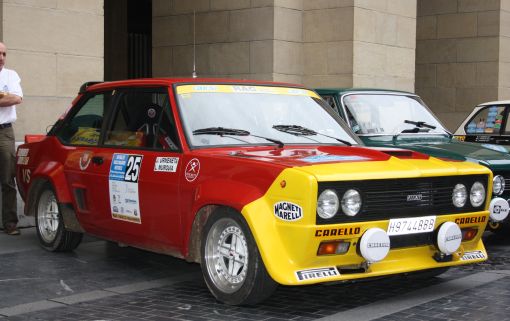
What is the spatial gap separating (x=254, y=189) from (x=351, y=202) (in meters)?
0.65

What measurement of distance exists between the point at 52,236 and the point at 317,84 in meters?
8.16

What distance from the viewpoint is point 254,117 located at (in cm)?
682

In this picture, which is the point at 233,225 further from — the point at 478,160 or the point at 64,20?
the point at 64,20

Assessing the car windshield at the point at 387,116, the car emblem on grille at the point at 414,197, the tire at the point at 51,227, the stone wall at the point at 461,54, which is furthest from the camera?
the stone wall at the point at 461,54

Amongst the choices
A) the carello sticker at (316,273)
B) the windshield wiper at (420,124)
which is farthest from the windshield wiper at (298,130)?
the windshield wiper at (420,124)

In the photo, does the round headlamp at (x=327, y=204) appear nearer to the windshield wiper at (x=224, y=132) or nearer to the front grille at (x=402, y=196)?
the front grille at (x=402, y=196)

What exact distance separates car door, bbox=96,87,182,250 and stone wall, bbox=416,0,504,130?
539 inches

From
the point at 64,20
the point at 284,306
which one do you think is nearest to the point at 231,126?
the point at 284,306

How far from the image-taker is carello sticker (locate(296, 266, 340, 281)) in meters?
5.51

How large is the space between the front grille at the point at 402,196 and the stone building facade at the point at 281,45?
5867 mm

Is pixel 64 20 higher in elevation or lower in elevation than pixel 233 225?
higher

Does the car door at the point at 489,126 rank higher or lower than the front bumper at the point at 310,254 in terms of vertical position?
higher

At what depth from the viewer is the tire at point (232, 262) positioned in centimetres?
568

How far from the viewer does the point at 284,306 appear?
6039 mm
